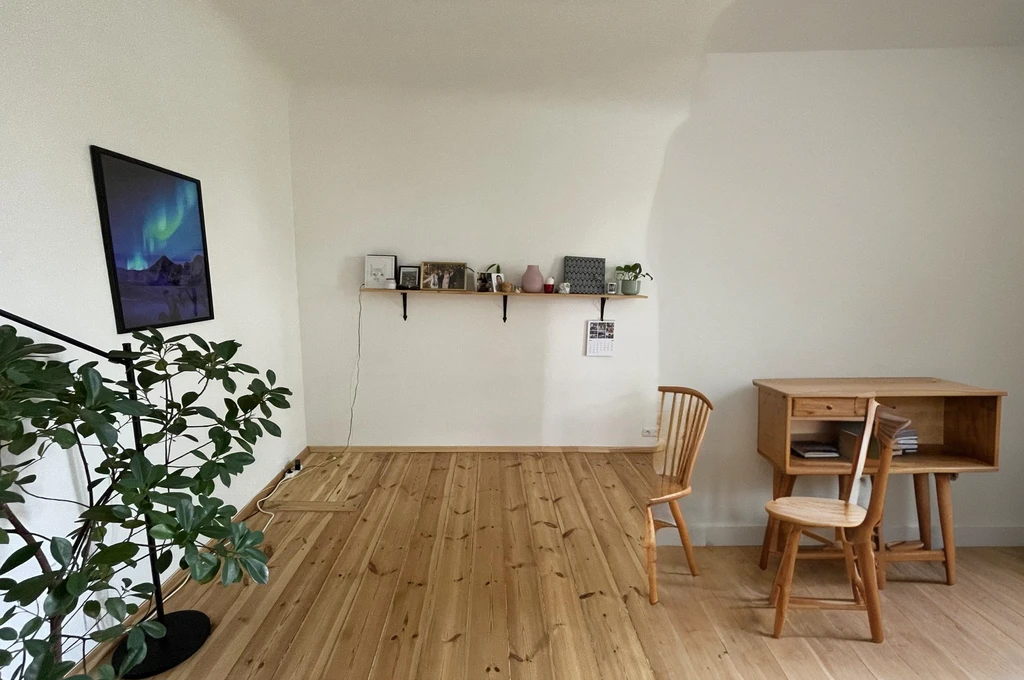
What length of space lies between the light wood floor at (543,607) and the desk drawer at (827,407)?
2.78 ft

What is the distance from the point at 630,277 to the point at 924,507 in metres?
2.08

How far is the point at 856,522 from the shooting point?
1772mm

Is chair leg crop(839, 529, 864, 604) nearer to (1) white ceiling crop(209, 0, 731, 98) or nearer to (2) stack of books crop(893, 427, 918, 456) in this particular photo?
Answer: (2) stack of books crop(893, 427, 918, 456)

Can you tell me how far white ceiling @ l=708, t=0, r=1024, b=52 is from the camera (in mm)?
2172

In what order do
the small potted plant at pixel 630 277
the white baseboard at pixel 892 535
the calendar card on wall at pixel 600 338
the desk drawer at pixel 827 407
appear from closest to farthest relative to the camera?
1. the desk drawer at pixel 827 407
2. the white baseboard at pixel 892 535
3. the small potted plant at pixel 630 277
4. the calendar card on wall at pixel 600 338

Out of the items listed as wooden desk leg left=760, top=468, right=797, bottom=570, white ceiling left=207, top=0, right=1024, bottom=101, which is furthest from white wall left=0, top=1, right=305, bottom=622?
wooden desk leg left=760, top=468, right=797, bottom=570

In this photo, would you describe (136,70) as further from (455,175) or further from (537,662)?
(537,662)

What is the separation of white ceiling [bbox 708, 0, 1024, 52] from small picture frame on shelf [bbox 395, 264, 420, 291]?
2.27 meters

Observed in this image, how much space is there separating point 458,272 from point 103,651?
2.61 m

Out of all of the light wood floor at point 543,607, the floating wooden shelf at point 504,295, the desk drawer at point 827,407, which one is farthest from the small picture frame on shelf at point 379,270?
the desk drawer at point 827,407

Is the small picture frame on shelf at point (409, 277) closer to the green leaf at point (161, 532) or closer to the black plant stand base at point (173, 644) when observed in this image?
the black plant stand base at point (173, 644)

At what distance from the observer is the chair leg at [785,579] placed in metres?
1.83

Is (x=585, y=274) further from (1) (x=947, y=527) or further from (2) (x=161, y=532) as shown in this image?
(2) (x=161, y=532)

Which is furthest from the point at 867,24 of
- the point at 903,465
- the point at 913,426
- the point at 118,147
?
the point at 118,147
